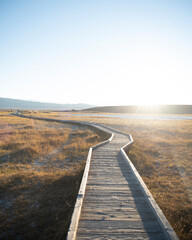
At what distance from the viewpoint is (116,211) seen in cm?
389

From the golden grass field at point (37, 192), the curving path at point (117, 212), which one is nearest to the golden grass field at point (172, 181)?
the curving path at point (117, 212)

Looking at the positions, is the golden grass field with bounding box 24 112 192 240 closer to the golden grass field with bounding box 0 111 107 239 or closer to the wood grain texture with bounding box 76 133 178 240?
the wood grain texture with bounding box 76 133 178 240

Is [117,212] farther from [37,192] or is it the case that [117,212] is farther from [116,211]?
[37,192]

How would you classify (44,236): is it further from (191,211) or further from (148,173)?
(148,173)

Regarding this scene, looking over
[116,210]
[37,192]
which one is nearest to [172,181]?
[116,210]

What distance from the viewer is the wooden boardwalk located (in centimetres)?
320

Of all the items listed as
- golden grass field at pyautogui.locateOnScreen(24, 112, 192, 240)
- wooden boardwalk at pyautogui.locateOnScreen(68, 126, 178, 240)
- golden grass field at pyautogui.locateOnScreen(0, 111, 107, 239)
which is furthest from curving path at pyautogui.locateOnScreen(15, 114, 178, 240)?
golden grass field at pyautogui.locateOnScreen(24, 112, 192, 240)

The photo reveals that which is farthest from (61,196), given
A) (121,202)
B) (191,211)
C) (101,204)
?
(191,211)

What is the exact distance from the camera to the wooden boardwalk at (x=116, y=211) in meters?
3.20

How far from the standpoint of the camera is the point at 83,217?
3611 millimetres

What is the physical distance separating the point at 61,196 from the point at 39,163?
4394 mm

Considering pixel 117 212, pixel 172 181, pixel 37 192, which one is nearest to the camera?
pixel 117 212

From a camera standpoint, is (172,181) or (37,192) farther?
(172,181)

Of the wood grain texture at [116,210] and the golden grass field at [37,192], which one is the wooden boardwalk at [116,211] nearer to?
the wood grain texture at [116,210]
